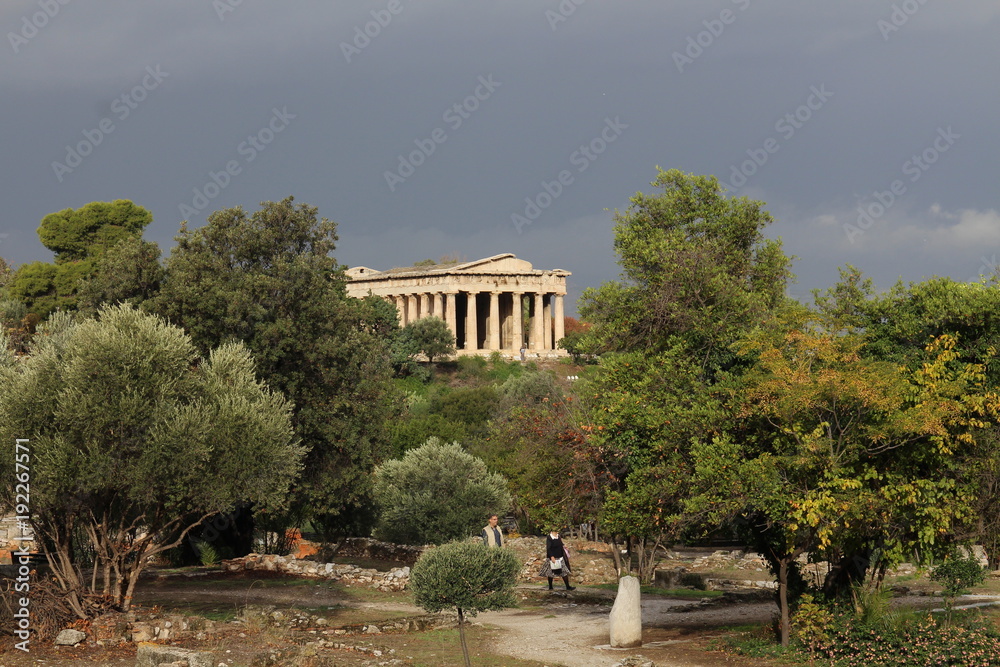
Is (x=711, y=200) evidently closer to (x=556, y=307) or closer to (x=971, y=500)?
(x=971, y=500)

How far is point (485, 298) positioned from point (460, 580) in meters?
88.6

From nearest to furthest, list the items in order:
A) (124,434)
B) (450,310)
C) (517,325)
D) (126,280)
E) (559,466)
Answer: (124,434)
(559,466)
(126,280)
(450,310)
(517,325)

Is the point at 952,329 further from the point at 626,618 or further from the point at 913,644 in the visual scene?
the point at 626,618

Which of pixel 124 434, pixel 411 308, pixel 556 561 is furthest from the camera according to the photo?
pixel 411 308

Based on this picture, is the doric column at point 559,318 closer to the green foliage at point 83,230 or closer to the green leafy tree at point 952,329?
the green foliage at point 83,230

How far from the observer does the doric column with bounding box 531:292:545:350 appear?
97.9 meters

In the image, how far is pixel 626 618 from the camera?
54.4 feet

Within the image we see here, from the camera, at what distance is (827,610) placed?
50.6 ft

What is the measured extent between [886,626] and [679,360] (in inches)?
203

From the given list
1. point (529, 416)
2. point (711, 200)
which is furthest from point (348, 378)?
point (711, 200)

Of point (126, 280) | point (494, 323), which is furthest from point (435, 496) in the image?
point (494, 323)

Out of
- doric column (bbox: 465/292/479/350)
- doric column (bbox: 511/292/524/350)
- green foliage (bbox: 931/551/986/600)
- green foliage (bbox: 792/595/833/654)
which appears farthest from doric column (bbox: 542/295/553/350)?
green foliage (bbox: 792/595/833/654)

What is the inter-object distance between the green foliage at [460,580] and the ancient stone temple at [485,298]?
8003 centimetres

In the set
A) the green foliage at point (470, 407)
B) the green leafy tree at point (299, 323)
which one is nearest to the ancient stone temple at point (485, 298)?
the green foliage at point (470, 407)
